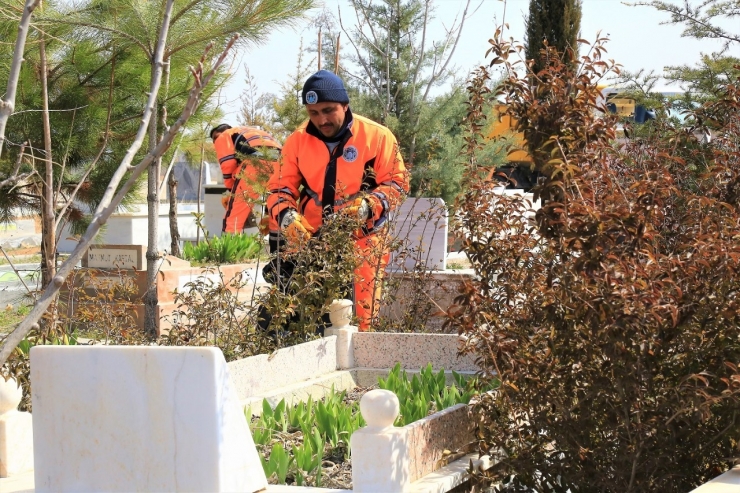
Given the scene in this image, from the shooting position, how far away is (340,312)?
6.06 metres

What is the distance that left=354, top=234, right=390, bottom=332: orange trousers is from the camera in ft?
22.4

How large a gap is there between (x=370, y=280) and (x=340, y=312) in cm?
100

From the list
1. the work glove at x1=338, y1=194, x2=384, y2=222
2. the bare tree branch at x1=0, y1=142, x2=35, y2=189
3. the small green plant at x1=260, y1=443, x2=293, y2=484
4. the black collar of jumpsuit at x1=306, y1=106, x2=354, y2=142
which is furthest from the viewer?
the black collar of jumpsuit at x1=306, y1=106, x2=354, y2=142

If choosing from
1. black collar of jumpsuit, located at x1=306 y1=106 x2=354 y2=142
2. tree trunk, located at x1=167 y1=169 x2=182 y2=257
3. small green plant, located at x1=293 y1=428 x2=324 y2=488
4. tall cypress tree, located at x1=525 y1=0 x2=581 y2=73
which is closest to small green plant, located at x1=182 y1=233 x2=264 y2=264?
tree trunk, located at x1=167 y1=169 x2=182 y2=257

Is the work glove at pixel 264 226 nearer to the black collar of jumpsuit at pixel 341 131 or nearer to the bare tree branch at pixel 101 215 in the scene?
the black collar of jumpsuit at pixel 341 131

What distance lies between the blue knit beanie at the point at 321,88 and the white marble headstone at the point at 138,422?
343 cm

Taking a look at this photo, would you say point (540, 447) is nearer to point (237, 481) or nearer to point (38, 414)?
point (237, 481)

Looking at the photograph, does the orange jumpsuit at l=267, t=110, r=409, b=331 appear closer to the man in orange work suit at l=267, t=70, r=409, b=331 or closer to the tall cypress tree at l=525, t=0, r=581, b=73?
the man in orange work suit at l=267, t=70, r=409, b=331

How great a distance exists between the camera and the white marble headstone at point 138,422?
3535 millimetres

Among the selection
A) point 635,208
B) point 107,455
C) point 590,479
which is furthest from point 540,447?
point 107,455

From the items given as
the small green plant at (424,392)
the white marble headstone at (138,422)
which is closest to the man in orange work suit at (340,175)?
the small green plant at (424,392)

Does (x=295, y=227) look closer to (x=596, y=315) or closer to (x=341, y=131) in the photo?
(x=341, y=131)

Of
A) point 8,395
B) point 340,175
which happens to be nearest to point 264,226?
point 340,175

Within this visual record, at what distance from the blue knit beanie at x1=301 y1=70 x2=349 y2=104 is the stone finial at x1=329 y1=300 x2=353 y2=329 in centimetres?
147
